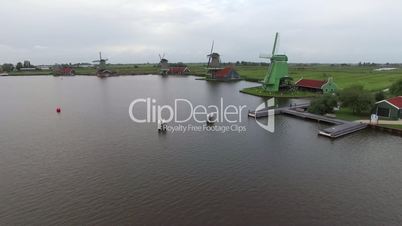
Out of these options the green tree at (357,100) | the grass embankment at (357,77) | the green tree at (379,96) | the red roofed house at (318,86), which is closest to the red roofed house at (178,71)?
the grass embankment at (357,77)

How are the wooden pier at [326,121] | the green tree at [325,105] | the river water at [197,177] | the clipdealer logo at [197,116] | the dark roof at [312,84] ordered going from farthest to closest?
the dark roof at [312,84], the green tree at [325,105], the clipdealer logo at [197,116], the wooden pier at [326,121], the river water at [197,177]

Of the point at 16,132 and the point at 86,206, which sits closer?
the point at 86,206

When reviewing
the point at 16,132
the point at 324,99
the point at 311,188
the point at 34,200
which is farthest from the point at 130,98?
the point at 311,188

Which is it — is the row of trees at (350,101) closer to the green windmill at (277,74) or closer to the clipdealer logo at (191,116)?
the clipdealer logo at (191,116)

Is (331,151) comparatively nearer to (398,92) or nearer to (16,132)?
(398,92)

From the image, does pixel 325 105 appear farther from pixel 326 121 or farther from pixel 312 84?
pixel 312 84
